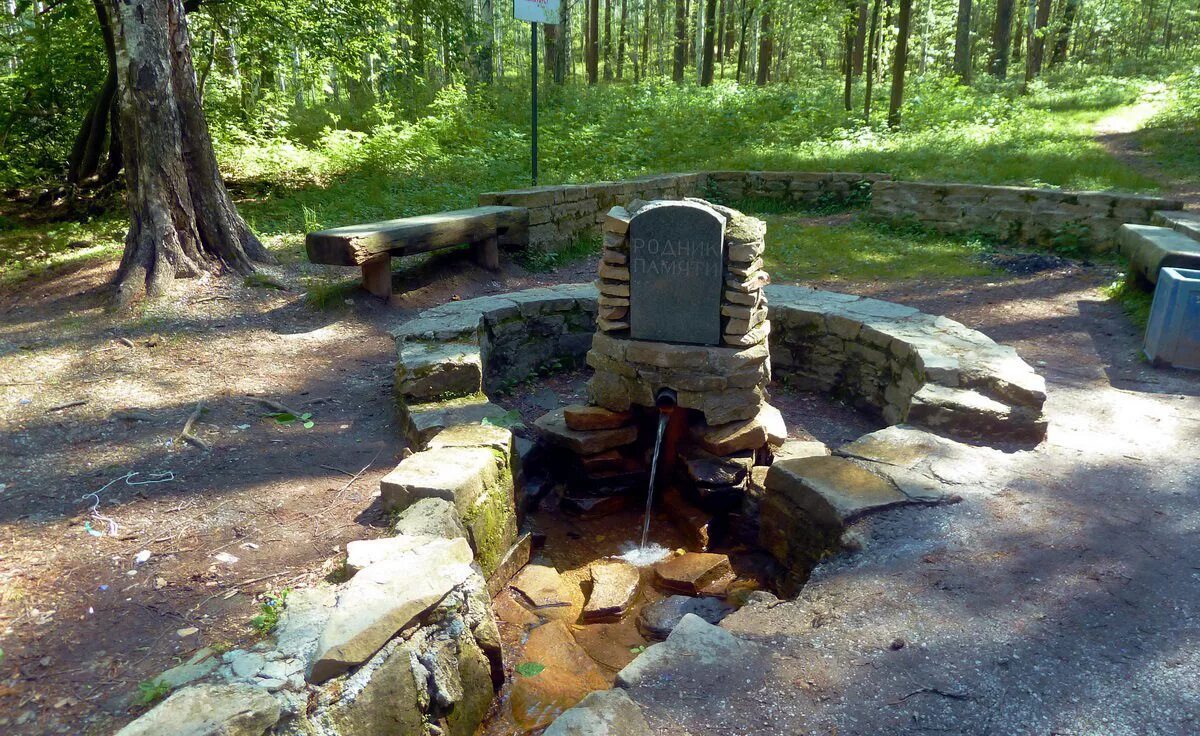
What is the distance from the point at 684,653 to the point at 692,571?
1.51 metres

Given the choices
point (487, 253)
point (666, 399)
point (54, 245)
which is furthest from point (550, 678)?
point (54, 245)

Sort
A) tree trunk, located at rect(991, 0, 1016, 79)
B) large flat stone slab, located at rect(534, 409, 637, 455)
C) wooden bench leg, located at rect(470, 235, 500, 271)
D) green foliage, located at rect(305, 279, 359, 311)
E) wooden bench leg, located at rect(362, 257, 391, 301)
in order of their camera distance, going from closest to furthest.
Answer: large flat stone slab, located at rect(534, 409, 637, 455), green foliage, located at rect(305, 279, 359, 311), wooden bench leg, located at rect(362, 257, 391, 301), wooden bench leg, located at rect(470, 235, 500, 271), tree trunk, located at rect(991, 0, 1016, 79)

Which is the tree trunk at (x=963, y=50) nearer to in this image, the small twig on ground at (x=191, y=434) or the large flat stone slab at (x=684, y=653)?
the small twig on ground at (x=191, y=434)

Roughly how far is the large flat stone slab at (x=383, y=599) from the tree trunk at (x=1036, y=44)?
19586mm

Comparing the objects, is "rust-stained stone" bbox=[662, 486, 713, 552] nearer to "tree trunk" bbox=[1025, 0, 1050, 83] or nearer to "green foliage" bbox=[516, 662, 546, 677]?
"green foliage" bbox=[516, 662, 546, 677]

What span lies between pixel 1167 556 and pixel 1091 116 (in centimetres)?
1545

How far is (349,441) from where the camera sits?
450cm

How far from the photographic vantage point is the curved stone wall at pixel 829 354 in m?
4.23

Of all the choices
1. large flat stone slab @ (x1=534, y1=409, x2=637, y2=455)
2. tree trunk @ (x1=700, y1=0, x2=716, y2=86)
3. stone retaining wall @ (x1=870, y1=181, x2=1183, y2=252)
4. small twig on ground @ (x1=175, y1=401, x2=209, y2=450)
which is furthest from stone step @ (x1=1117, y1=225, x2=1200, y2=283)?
tree trunk @ (x1=700, y1=0, x2=716, y2=86)

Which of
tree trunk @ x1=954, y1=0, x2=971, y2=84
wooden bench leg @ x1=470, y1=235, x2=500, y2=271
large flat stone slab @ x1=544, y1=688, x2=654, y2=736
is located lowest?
large flat stone slab @ x1=544, y1=688, x2=654, y2=736

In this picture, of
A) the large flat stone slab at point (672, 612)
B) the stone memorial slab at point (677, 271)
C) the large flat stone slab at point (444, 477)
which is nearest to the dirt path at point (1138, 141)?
the stone memorial slab at point (677, 271)

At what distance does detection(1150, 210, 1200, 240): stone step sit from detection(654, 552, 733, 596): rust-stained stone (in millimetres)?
5954

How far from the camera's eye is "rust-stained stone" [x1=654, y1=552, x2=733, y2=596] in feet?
12.9

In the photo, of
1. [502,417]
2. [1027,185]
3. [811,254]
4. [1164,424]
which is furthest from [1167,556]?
[1027,185]
